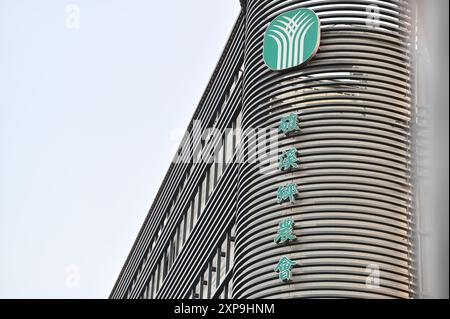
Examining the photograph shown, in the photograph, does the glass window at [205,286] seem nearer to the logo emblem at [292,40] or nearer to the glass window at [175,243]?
the glass window at [175,243]

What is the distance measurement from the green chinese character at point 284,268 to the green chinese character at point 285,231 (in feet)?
1.89

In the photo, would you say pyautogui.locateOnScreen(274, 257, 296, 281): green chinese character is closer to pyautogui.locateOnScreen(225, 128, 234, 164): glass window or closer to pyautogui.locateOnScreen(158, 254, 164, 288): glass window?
pyautogui.locateOnScreen(225, 128, 234, 164): glass window

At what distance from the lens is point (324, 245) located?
24.8 meters

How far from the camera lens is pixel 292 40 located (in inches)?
1101

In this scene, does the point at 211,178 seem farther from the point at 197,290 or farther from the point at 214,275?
the point at 214,275

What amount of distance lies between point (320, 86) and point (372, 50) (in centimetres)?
193

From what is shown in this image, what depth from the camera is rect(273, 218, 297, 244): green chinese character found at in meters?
25.3

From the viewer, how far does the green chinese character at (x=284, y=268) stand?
24766mm

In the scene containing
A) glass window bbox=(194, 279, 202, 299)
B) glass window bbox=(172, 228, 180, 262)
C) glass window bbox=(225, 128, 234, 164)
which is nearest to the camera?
glass window bbox=(225, 128, 234, 164)

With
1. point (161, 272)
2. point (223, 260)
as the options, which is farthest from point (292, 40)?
point (161, 272)

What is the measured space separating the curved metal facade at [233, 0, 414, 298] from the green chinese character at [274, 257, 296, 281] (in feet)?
0.52

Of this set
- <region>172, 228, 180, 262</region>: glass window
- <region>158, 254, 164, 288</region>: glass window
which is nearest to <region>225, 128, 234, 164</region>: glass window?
<region>172, 228, 180, 262</region>: glass window
